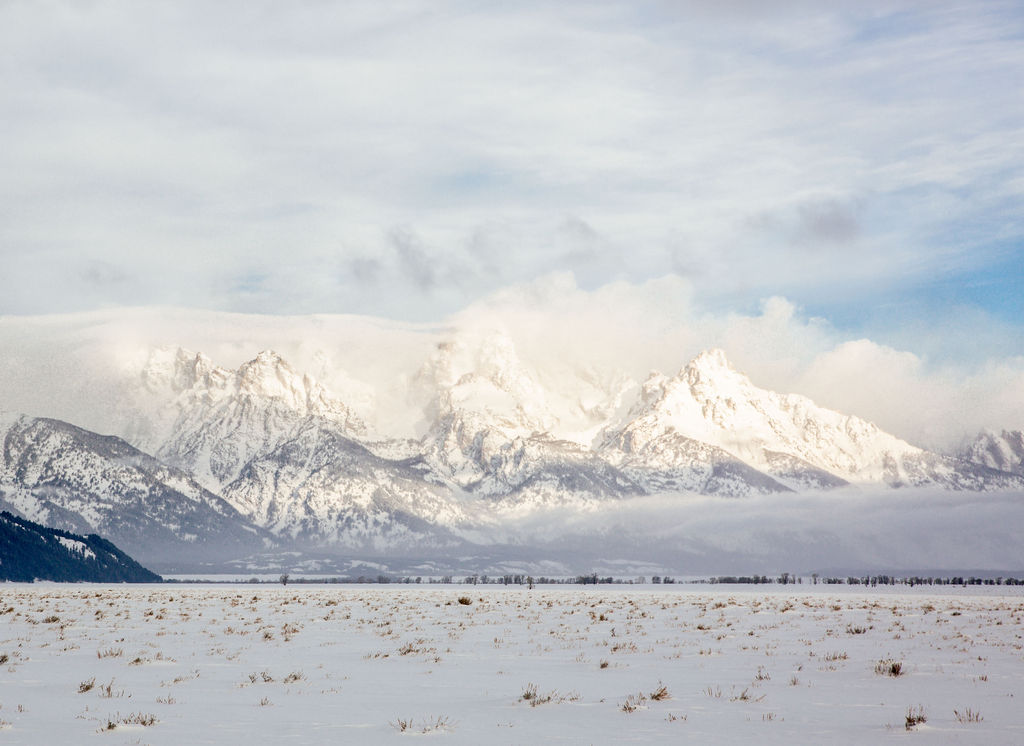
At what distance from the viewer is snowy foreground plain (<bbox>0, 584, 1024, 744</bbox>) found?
22953 mm

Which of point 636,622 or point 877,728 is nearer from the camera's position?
point 877,728

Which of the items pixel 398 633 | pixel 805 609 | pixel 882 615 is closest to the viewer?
pixel 398 633

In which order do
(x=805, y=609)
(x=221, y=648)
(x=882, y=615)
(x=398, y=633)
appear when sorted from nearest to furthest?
1. (x=221, y=648)
2. (x=398, y=633)
3. (x=882, y=615)
4. (x=805, y=609)

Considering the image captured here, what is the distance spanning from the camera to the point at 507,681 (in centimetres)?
3170

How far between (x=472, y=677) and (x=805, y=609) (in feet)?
145

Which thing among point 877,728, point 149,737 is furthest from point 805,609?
point 149,737

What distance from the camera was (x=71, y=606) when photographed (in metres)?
74.4

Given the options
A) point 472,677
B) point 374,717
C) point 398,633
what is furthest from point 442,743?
point 398,633

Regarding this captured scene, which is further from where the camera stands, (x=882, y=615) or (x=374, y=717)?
(x=882, y=615)

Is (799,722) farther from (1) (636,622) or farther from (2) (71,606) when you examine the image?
(2) (71,606)

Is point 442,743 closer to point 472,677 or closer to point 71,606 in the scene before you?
point 472,677

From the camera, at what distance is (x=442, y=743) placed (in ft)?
71.8

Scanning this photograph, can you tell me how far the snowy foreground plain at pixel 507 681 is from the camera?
904 inches

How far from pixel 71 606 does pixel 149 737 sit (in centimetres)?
5712
